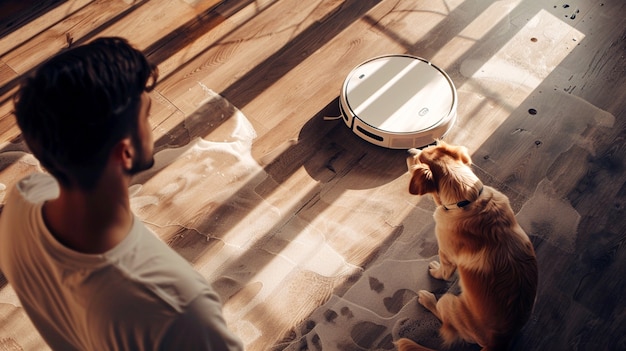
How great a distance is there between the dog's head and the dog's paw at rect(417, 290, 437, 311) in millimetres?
406

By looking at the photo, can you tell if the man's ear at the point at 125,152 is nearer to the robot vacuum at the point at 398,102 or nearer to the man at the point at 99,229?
the man at the point at 99,229

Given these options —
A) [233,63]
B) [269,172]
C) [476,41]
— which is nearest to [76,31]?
[233,63]

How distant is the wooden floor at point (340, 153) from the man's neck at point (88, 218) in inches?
48.8

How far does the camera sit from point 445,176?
71.1 inches

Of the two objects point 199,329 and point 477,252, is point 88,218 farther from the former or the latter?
point 477,252

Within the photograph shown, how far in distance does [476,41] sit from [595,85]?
1.99 ft

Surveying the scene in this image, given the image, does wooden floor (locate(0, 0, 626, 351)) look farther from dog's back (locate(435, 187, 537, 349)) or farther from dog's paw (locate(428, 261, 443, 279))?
dog's back (locate(435, 187, 537, 349))

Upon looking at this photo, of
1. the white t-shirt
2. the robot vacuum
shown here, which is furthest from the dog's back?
the white t-shirt

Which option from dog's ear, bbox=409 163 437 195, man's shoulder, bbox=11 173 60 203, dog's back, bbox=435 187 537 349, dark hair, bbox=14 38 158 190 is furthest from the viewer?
dog's ear, bbox=409 163 437 195

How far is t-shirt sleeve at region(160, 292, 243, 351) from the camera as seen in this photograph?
2.84ft

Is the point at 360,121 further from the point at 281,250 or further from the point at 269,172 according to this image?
the point at 281,250

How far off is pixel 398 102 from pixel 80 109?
1854 mm

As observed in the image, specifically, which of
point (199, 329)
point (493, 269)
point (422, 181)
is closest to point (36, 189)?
point (199, 329)

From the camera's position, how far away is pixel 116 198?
92 cm
